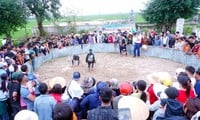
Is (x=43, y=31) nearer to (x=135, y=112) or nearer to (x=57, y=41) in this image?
(x=57, y=41)

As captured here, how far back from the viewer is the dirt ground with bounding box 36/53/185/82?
15.3 m

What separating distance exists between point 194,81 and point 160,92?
1.26m

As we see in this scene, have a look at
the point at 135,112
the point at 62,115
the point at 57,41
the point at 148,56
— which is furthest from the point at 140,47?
the point at 62,115

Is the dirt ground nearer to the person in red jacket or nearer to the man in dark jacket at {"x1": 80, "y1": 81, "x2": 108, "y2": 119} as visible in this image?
the person in red jacket

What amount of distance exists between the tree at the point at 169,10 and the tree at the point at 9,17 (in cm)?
1181

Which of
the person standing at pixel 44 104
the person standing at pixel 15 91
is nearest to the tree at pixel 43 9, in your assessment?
the person standing at pixel 15 91

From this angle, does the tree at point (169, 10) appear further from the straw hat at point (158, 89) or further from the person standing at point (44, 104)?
the person standing at point (44, 104)

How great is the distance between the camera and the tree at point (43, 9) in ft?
106

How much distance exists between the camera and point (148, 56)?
67.1 feet

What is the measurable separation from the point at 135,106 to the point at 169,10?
2254cm

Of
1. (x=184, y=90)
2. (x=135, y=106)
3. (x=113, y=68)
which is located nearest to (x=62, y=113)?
(x=135, y=106)

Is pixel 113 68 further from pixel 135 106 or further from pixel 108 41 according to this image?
pixel 135 106

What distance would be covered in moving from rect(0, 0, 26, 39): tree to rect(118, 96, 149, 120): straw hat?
1810 cm

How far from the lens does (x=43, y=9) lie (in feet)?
108
